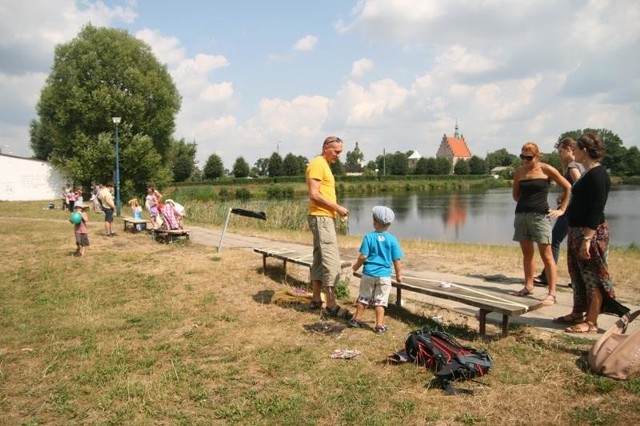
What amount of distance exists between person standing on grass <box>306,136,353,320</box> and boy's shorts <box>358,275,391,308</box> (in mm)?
514

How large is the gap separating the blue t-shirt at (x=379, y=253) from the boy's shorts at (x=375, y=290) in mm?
54

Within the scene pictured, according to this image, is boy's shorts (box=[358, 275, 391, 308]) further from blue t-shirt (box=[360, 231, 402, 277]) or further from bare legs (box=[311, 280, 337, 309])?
bare legs (box=[311, 280, 337, 309])

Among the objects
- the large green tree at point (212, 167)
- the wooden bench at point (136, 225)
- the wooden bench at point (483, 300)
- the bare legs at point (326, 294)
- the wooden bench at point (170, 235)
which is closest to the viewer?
the wooden bench at point (483, 300)

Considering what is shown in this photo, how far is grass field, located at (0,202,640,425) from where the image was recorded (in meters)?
3.56

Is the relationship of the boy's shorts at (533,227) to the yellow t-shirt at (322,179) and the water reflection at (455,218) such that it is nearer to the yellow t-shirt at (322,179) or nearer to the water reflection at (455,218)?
the yellow t-shirt at (322,179)

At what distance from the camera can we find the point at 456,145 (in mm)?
135500

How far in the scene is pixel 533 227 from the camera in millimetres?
5871

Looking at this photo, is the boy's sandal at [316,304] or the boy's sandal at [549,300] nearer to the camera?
the boy's sandal at [549,300]

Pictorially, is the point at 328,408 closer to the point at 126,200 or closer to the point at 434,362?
the point at 434,362

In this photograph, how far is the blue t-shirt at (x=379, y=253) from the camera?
16.8ft

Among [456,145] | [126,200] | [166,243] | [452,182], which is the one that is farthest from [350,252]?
[456,145]

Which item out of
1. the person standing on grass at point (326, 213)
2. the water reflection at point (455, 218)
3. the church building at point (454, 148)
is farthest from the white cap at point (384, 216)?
the church building at point (454, 148)

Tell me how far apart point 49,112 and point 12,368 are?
35.5 meters

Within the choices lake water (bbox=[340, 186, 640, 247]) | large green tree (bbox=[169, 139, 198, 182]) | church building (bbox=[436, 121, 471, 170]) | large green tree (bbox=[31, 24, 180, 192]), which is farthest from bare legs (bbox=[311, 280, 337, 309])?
church building (bbox=[436, 121, 471, 170])
